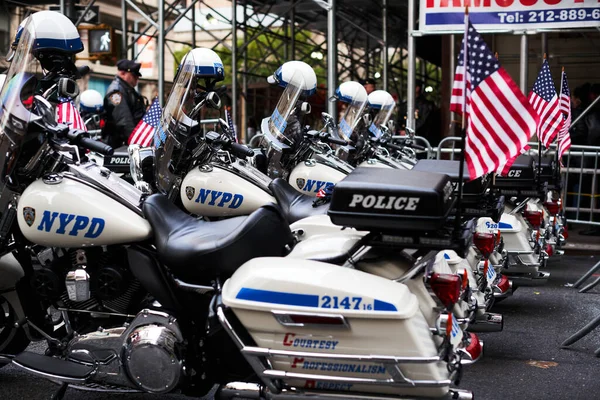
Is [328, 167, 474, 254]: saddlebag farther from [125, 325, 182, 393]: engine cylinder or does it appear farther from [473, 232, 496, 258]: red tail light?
[473, 232, 496, 258]: red tail light

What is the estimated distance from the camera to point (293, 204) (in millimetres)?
5586

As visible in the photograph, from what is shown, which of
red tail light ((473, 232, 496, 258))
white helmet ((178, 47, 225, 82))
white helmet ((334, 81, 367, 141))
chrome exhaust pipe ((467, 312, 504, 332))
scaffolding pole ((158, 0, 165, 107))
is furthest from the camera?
scaffolding pole ((158, 0, 165, 107))

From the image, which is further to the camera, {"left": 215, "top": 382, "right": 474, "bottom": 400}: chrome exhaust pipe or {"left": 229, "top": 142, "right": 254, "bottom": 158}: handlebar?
{"left": 229, "top": 142, "right": 254, "bottom": 158}: handlebar

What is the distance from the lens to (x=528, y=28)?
10.7 m

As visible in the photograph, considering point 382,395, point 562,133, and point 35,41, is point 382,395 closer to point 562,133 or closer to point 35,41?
point 35,41

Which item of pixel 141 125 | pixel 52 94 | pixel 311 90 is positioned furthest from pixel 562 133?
pixel 52 94

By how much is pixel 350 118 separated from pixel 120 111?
267 centimetres

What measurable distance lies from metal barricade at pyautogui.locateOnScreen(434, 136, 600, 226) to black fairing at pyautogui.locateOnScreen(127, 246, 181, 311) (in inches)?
281

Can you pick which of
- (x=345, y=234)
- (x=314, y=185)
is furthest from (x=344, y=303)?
(x=314, y=185)

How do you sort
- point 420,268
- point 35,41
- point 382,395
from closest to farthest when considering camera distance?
point 382,395 → point 420,268 → point 35,41

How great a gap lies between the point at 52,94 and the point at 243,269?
1960mm

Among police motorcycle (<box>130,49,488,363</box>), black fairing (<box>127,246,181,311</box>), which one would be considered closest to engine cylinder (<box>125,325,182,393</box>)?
black fairing (<box>127,246,181,311</box>)

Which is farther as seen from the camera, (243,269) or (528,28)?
(528,28)

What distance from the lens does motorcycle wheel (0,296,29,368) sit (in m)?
4.42
